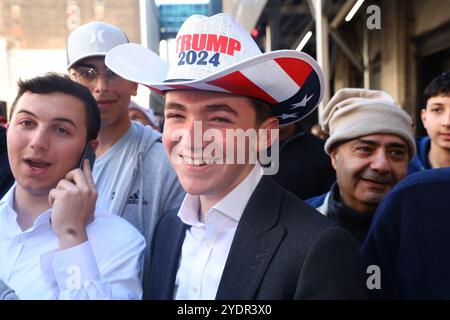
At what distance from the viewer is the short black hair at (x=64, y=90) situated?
128 cm

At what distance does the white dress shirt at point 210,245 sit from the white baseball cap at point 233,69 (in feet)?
0.70

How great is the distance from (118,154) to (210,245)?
729 mm

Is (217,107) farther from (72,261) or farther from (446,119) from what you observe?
(446,119)

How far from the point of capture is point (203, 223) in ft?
4.02

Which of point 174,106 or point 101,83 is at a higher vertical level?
point 101,83

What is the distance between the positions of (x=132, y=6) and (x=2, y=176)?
Result: 72 cm

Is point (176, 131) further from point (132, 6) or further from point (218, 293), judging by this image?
point (132, 6)

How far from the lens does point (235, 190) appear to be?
1.19m

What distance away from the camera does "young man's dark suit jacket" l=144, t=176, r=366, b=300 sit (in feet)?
3.33

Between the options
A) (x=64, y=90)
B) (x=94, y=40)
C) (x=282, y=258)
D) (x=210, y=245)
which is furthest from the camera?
(x=94, y=40)

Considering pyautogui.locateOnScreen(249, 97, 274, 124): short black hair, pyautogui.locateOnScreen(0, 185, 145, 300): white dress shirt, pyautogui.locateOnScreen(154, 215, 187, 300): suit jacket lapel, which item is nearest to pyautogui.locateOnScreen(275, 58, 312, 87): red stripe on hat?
pyautogui.locateOnScreen(249, 97, 274, 124): short black hair

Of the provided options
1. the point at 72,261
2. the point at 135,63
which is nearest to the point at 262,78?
the point at 135,63

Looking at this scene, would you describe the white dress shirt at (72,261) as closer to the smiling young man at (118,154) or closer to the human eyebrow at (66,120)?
the human eyebrow at (66,120)
